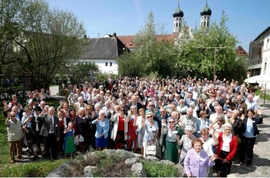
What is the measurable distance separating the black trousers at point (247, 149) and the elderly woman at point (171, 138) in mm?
2194

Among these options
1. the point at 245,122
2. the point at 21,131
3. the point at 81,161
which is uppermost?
the point at 245,122

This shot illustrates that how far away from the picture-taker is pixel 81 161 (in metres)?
5.16

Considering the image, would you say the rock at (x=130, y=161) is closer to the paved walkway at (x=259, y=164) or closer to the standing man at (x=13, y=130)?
the paved walkway at (x=259, y=164)

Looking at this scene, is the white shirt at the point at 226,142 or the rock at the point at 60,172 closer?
the rock at the point at 60,172

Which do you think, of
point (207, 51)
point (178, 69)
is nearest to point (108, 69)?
point (178, 69)

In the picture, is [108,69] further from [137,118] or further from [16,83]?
[137,118]

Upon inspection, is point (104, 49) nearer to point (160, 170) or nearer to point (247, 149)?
point (247, 149)

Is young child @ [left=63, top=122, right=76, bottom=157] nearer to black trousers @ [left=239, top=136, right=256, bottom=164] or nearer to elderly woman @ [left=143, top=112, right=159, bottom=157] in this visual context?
elderly woman @ [left=143, top=112, right=159, bottom=157]

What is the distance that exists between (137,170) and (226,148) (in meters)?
2.37

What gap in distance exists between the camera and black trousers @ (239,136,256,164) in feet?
20.5

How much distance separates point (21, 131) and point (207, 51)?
2521cm

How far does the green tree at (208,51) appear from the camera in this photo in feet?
86.2

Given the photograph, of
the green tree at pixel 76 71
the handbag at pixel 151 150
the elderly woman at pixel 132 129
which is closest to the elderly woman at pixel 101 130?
the elderly woman at pixel 132 129

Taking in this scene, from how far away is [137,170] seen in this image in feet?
15.4
